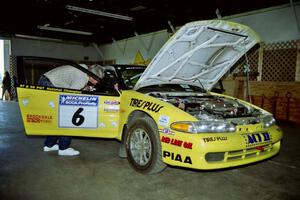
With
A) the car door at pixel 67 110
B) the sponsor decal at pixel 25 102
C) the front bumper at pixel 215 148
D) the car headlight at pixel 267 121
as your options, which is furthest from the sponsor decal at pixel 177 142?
the sponsor decal at pixel 25 102

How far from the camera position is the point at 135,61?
486 inches

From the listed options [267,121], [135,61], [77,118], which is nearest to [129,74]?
[77,118]

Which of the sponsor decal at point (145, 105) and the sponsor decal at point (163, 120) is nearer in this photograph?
the sponsor decal at point (163, 120)

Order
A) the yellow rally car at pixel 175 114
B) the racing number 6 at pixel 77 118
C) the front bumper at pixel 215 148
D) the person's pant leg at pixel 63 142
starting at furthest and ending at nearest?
the person's pant leg at pixel 63 142 < the racing number 6 at pixel 77 118 < the yellow rally car at pixel 175 114 < the front bumper at pixel 215 148

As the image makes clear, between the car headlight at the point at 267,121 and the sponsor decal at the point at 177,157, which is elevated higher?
the car headlight at the point at 267,121

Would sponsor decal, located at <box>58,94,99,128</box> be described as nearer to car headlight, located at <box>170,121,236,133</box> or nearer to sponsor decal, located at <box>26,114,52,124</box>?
sponsor decal, located at <box>26,114,52,124</box>

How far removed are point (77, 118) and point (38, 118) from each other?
49 cm

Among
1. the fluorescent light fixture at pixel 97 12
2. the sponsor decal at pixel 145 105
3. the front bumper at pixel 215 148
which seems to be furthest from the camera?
Result: the fluorescent light fixture at pixel 97 12

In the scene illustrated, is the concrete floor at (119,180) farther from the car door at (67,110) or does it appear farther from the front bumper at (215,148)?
the car door at (67,110)

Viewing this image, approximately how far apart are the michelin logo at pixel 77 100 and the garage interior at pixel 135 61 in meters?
0.77

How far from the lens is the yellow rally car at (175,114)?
7.84 ft

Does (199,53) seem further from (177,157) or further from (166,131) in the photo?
(177,157)

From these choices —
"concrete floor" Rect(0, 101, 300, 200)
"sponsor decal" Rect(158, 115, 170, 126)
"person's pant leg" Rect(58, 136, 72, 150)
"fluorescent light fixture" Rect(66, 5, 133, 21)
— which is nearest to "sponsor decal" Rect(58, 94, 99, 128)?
"person's pant leg" Rect(58, 136, 72, 150)

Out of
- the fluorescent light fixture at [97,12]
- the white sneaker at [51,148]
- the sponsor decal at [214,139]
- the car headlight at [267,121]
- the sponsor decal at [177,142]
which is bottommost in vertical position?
the white sneaker at [51,148]
